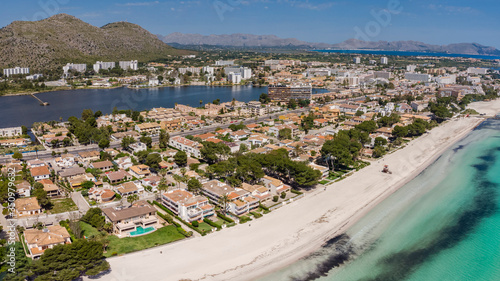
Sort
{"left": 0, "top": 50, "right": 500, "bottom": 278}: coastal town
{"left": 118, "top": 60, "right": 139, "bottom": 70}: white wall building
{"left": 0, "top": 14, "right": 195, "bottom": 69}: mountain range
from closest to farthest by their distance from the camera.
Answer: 1. {"left": 0, "top": 50, "right": 500, "bottom": 278}: coastal town
2. {"left": 0, "top": 14, "right": 195, "bottom": 69}: mountain range
3. {"left": 118, "top": 60, "right": 139, "bottom": 70}: white wall building

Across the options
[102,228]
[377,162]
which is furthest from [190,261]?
[377,162]

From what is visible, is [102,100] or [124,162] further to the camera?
[102,100]

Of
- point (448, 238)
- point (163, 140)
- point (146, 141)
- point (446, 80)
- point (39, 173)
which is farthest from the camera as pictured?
point (446, 80)

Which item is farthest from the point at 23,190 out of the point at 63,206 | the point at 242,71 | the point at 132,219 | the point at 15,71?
the point at 242,71

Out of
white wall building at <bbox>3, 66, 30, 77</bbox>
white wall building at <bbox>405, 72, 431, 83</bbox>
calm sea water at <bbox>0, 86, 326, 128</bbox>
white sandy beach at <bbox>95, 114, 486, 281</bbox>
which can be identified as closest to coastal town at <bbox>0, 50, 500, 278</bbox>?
white sandy beach at <bbox>95, 114, 486, 281</bbox>

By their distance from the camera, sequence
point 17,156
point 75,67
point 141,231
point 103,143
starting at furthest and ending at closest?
point 75,67 → point 103,143 → point 17,156 → point 141,231

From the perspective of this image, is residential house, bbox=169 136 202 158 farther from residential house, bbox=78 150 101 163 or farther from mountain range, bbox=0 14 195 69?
mountain range, bbox=0 14 195 69

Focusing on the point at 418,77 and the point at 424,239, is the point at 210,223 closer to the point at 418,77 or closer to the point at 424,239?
the point at 424,239

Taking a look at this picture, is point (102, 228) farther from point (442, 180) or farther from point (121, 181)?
point (442, 180)
